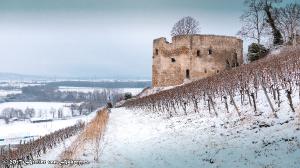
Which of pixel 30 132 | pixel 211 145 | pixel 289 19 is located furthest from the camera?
pixel 30 132

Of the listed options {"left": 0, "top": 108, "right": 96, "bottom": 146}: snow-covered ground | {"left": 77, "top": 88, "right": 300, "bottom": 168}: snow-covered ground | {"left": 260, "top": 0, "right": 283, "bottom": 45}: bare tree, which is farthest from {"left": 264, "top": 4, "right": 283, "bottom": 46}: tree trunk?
{"left": 77, "top": 88, "right": 300, "bottom": 168}: snow-covered ground

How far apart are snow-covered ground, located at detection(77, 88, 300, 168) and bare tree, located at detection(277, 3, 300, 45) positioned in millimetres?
26333

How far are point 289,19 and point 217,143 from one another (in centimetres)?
3241

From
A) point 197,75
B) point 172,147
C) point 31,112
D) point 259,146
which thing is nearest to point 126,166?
point 172,147

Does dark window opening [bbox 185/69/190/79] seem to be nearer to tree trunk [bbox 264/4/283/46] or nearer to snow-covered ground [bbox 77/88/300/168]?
tree trunk [bbox 264/4/283/46]

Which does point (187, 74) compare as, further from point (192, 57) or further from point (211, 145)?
point (211, 145)

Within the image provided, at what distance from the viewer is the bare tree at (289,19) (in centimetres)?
4400

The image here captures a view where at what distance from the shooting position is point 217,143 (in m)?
15.2

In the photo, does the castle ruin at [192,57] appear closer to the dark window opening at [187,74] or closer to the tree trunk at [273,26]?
the dark window opening at [187,74]

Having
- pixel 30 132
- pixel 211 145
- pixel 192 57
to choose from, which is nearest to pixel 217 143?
pixel 211 145

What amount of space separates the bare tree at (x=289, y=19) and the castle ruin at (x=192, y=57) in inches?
212

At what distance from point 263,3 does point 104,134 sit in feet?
96.5

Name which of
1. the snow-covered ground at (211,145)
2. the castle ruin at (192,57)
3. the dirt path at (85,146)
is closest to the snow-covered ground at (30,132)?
the castle ruin at (192,57)

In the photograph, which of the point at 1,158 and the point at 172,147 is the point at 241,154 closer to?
the point at 172,147
